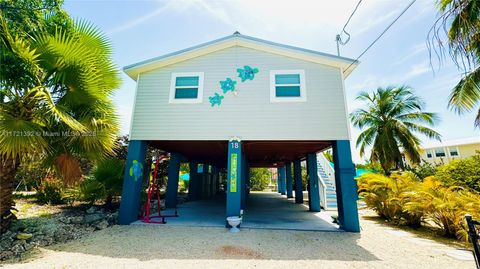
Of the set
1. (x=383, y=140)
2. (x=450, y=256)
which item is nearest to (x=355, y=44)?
(x=450, y=256)

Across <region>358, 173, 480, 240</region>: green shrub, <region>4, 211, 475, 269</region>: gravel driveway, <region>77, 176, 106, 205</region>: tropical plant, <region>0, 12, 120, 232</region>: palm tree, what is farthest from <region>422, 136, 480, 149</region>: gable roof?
<region>0, 12, 120, 232</region>: palm tree

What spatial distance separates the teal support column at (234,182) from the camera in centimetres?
745

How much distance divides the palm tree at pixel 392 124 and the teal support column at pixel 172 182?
52.5 feet

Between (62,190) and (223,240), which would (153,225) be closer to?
(223,240)

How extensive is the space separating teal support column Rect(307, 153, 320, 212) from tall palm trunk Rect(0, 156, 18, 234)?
11.1m

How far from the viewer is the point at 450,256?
5.00 metres

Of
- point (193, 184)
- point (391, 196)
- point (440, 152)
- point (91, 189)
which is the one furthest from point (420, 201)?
point (440, 152)

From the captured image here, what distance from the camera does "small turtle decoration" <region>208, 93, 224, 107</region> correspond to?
805cm

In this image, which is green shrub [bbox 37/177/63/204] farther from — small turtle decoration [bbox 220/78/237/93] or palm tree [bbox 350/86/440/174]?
palm tree [bbox 350/86/440/174]

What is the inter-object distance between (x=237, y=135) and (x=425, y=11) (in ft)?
19.2

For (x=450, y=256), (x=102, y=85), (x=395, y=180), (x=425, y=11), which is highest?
(x=425, y=11)

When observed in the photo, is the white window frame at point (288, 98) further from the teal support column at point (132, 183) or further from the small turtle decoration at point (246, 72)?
the teal support column at point (132, 183)

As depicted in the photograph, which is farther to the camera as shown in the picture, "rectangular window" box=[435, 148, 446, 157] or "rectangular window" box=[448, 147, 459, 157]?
"rectangular window" box=[435, 148, 446, 157]

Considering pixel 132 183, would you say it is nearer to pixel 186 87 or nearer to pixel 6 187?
pixel 6 187
